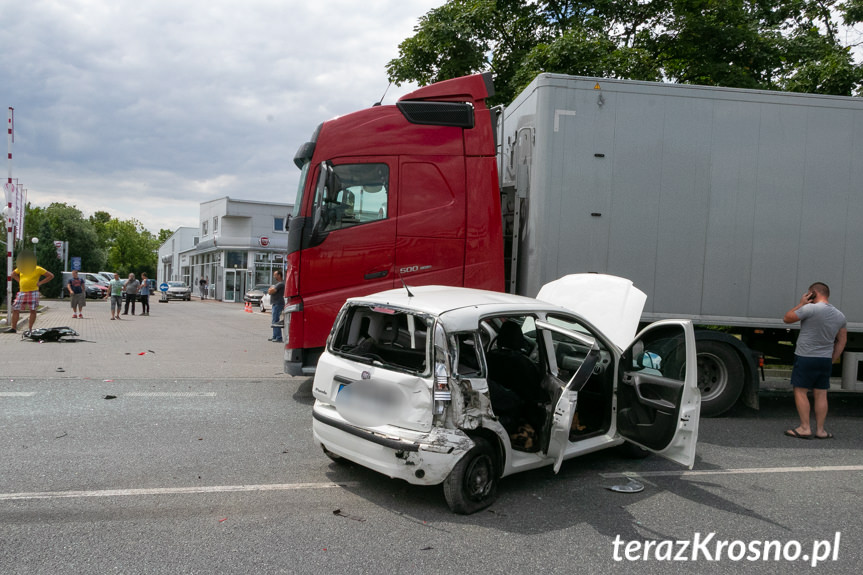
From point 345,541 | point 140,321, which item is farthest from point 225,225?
point 345,541

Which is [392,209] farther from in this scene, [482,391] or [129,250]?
[129,250]

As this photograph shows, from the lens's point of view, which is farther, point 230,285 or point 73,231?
point 73,231

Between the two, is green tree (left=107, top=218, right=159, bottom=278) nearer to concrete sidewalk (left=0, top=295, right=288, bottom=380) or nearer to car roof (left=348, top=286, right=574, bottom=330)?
concrete sidewalk (left=0, top=295, right=288, bottom=380)

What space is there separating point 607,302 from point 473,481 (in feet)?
8.62

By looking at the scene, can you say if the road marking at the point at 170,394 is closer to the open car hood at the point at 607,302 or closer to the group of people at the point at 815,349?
the open car hood at the point at 607,302

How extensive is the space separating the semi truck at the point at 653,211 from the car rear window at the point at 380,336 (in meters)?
2.16

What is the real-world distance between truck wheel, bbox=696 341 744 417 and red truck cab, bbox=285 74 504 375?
2.50m

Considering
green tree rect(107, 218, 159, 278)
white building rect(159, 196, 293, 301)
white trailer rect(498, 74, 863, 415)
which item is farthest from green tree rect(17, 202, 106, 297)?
white trailer rect(498, 74, 863, 415)

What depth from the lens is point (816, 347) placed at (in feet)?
20.1

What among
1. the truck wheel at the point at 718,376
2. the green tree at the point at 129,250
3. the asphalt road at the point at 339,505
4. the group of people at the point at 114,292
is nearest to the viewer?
the asphalt road at the point at 339,505

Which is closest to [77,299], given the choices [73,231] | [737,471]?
[737,471]

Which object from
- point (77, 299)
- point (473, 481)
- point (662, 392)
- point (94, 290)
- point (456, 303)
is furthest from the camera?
point (94, 290)

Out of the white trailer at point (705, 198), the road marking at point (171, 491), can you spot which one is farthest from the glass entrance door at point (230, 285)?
the road marking at point (171, 491)

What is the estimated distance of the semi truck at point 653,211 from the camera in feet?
22.1
